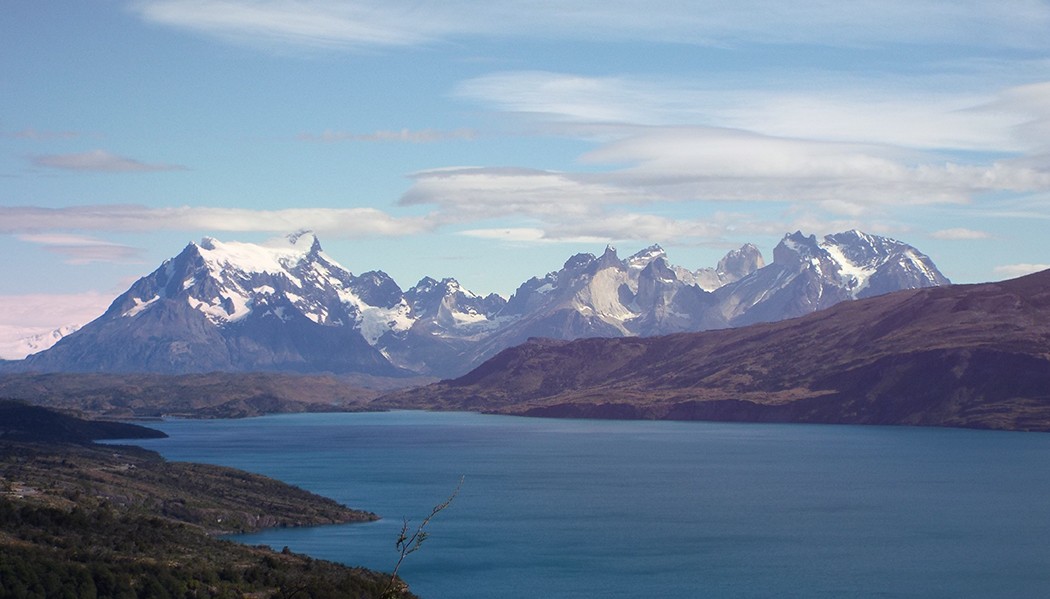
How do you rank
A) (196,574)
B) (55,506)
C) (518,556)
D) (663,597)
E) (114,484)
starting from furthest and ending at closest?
(114,484) → (518,556) → (55,506) → (663,597) → (196,574)

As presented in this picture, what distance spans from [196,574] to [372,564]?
3057cm

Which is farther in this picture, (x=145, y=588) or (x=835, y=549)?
(x=835, y=549)

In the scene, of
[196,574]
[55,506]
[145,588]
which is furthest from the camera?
[55,506]

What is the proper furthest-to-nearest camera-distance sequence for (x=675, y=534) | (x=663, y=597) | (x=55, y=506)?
(x=675, y=534) < (x=55, y=506) < (x=663, y=597)

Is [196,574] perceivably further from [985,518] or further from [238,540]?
[985,518]

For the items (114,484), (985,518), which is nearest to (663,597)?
(985,518)

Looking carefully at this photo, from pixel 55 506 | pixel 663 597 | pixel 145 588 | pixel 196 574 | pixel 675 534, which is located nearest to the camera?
pixel 145 588

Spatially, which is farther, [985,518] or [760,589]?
[985,518]

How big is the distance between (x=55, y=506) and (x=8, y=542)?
86.0 ft

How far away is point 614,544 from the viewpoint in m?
171

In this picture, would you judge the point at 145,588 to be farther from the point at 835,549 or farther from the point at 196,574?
the point at 835,549

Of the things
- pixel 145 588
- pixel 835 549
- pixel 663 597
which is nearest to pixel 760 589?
pixel 663 597

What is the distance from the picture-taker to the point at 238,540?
6742 inches

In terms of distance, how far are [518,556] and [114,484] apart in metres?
64.7
